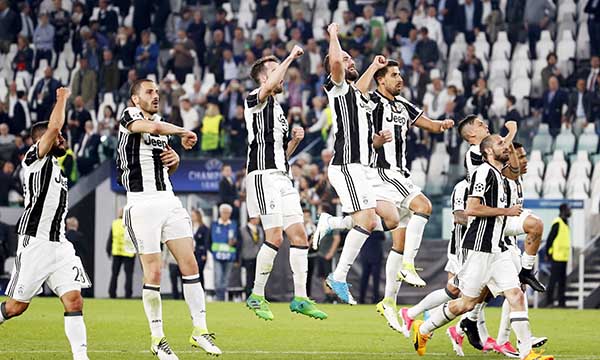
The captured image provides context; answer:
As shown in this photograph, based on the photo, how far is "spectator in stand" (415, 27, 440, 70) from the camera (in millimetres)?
31266

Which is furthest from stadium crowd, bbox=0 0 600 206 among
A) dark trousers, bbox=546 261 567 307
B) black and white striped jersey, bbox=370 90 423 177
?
black and white striped jersey, bbox=370 90 423 177

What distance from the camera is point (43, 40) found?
35.2 meters

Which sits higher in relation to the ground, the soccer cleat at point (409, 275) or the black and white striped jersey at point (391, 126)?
the black and white striped jersey at point (391, 126)

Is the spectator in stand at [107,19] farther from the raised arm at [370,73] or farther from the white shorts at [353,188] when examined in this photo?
the white shorts at [353,188]

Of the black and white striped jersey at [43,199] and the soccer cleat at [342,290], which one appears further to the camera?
the soccer cleat at [342,290]

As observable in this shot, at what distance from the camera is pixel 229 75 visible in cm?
3256

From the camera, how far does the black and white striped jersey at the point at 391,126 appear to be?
1516cm

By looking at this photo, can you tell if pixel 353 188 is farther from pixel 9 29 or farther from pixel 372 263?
pixel 9 29

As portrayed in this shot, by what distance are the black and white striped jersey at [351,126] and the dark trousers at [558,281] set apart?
11.9m

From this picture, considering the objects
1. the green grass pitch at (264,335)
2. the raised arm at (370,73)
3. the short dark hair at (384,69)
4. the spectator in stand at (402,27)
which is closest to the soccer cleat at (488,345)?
the green grass pitch at (264,335)

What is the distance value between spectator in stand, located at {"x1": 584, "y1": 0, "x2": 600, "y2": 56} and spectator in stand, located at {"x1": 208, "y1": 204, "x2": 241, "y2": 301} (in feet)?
33.3

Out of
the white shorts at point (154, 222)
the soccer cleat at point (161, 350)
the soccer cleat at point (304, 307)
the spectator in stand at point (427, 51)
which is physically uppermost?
the spectator in stand at point (427, 51)

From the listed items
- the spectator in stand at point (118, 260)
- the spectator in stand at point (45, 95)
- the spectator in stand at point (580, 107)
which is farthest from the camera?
the spectator in stand at point (45, 95)

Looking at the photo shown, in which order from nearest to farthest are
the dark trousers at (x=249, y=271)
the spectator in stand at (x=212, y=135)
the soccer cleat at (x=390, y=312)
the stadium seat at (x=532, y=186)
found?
1. the soccer cleat at (x=390, y=312)
2. the stadium seat at (x=532, y=186)
3. the dark trousers at (x=249, y=271)
4. the spectator in stand at (x=212, y=135)
